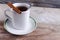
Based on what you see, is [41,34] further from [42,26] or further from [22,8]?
[22,8]

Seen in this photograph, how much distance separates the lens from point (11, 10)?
2.54 ft

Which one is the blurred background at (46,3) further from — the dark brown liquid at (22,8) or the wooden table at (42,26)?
the dark brown liquid at (22,8)

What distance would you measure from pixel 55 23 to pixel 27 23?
0.57 ft

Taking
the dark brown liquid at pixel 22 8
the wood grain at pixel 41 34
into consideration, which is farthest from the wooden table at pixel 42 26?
the dark brown liquid at pixel 22 8

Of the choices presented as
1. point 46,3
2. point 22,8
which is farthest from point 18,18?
point 46,3

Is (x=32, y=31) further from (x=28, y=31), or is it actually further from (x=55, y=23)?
(x=55, y=23)

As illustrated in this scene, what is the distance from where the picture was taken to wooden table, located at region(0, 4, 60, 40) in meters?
0.79

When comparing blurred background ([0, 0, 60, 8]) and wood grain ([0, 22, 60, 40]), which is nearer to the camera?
wood grain ([0, 22, 60, 40])

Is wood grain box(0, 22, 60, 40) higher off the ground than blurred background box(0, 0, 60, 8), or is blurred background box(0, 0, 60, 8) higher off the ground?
blurred background box(0, 0, 60, 8)

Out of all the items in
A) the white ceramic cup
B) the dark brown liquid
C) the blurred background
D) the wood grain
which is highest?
the blurred background

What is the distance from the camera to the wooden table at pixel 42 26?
31.1 inches

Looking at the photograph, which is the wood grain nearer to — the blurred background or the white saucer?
the white saucer

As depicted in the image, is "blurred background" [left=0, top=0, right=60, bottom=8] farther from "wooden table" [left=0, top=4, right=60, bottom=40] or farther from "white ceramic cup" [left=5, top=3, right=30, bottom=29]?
Answer: "white ceramic cup" [left=5, top=3, right=30, bottom=29]

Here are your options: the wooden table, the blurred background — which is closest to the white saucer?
the wooden table
